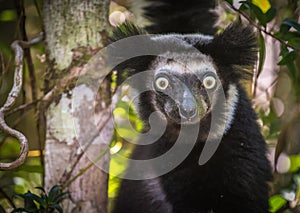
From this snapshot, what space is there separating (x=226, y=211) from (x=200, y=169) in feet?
0.87

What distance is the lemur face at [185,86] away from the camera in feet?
9.07

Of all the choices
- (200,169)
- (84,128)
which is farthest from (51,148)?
(200,169)

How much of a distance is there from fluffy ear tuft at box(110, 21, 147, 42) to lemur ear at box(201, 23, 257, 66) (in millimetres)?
381

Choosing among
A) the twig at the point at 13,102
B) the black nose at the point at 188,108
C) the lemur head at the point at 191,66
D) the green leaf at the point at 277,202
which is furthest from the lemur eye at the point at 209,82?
the twig at the point at 13,102

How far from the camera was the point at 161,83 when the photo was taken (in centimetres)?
299

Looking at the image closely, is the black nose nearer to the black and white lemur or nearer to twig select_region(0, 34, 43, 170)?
the black and white lemur

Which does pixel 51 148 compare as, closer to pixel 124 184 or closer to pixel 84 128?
pixel 84 128

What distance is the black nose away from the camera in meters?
2.69

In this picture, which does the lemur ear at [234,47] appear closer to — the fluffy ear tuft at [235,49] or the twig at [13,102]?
the fluffy ear tuft at [235,49]

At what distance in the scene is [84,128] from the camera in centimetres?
270

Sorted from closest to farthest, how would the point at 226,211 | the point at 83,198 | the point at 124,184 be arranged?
the point at 83,198, the point at 226,211, the point at 124,184

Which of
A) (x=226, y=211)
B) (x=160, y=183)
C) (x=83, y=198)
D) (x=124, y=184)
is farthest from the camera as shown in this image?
(x=124, y=184)

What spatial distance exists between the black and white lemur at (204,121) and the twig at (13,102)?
1.63 feet

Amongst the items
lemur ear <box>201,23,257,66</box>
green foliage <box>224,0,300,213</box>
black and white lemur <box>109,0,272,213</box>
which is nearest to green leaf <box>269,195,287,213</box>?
green foliage <box>224,0,300,213</box>
